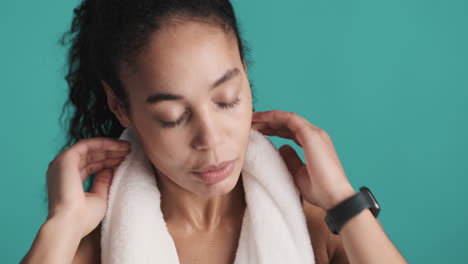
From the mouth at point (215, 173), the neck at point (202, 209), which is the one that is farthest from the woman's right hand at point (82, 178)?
the mouth at point (215, 173)

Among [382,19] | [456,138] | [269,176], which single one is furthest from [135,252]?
[456,138]

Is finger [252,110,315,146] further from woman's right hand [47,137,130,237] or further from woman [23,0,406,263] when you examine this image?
woman's right hand [47,137,130,237]

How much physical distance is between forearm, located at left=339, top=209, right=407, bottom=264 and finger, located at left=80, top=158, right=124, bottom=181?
0.48 m

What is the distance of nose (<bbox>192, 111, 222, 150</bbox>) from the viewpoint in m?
1.04

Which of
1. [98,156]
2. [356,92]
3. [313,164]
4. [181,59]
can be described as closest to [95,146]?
[98,156]

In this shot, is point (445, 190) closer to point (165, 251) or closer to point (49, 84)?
point (165, 251)

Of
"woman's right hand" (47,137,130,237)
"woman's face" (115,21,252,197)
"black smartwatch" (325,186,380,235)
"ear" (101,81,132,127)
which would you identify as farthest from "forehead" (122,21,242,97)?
"black smartwatch" (325,186,380,235)

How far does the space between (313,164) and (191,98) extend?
29cm

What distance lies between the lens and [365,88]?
1998 mm

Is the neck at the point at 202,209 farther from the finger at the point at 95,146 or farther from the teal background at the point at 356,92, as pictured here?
the teal background at the point at 356,92

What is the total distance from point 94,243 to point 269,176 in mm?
396

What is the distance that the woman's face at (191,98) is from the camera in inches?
40.2

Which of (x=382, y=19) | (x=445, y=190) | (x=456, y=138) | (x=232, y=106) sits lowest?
(x=445, y=190)

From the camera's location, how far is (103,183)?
1.23 m
